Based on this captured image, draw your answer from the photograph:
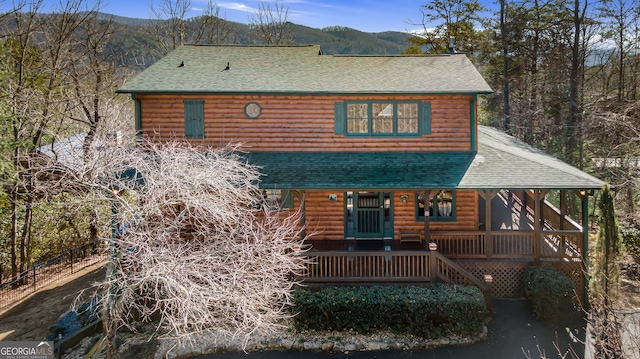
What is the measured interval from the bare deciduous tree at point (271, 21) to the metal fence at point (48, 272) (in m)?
20.1

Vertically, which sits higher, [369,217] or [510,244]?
[369,217]

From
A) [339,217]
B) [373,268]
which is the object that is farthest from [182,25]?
[373,268]

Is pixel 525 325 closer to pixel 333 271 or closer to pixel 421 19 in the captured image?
pixel 333 271

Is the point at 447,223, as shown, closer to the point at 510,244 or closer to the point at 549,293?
the point at 510,244

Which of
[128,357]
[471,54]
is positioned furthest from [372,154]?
[471,54]

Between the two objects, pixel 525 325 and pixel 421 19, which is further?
pixel 421 19

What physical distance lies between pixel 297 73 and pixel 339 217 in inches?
208

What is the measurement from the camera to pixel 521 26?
24.4 meters

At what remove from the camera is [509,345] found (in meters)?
8.93

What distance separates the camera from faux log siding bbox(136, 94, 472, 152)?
12.5 m

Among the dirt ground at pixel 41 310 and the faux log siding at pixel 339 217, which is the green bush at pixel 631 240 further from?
the dirt ground at pixel 41 310

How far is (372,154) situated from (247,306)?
678cm

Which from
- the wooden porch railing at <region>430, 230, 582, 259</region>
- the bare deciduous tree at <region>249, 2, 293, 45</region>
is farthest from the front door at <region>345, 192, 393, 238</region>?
the bare deciduous tree at <region>249, 2, 293, 45</region>

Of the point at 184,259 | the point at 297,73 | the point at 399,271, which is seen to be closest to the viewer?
the point at 184,259
